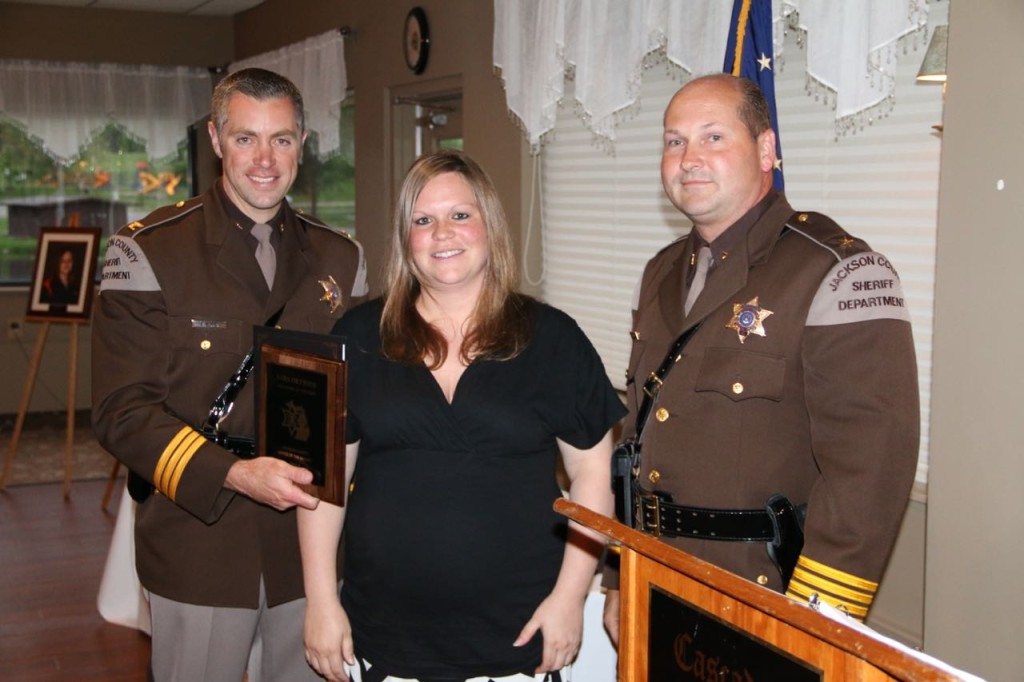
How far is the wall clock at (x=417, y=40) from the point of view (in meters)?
5.49

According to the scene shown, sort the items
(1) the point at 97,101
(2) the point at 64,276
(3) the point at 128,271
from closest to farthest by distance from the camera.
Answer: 1. (3) the point at 128,271
2. (2) the point at 64,276
3. (1) the point at 97,101

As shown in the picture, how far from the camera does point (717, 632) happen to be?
1.02 meters

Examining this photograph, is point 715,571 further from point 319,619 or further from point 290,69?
point 290,69

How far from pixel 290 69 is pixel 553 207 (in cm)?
313

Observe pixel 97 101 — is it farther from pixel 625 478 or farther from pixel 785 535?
pixel 785 535

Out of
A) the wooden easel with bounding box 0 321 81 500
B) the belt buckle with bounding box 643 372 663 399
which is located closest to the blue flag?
the belt buckle with bounding box 643 372 663 399

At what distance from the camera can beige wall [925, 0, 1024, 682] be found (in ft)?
7.00

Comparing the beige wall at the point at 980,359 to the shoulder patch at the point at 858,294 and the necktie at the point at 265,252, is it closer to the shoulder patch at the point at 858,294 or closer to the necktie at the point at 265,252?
the shoulder patch at the point at 858,294

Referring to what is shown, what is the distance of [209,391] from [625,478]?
2.70 feet

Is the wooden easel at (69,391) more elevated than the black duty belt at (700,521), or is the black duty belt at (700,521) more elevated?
the black duty belt at (700,521)

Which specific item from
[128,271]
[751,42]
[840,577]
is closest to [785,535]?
[840,577]

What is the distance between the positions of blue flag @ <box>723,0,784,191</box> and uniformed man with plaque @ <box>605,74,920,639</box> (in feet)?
3.25

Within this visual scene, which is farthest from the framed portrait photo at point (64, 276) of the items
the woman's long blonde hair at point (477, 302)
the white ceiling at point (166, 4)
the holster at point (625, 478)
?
the holster at point (625, 478)

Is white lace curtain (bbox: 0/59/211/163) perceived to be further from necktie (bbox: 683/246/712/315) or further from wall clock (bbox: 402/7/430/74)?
necktie (bbox: 683/246/712/315)
